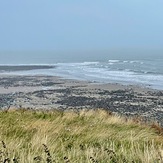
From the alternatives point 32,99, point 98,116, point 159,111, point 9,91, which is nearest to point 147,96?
point 159,111

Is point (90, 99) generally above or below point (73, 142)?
below

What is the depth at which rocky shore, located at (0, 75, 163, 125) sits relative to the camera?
99.3 feet

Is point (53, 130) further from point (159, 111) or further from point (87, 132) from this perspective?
point (159, 111)

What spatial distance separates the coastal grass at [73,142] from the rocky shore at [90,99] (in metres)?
17.8

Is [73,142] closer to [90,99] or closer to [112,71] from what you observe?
[90,99]

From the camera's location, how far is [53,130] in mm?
7320

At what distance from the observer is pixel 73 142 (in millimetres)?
6449

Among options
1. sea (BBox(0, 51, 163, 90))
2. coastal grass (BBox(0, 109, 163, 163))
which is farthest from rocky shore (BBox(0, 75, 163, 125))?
coastal grass (BBox(0, 109, 163, 163))

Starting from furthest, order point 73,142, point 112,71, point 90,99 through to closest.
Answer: point 112,71
point 90,99
point 73,142

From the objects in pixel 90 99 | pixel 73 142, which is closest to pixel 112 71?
pixel 90 99

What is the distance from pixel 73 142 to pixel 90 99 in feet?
94.5

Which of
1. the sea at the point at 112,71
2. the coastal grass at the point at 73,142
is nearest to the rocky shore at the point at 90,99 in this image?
the sea at the point at 112,71

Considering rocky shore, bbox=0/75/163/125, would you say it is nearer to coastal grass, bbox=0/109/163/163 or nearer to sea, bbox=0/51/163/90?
sea, bbox=0/51/163/90

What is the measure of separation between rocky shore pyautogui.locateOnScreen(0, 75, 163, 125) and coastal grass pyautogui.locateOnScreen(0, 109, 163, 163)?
17.8 metres
